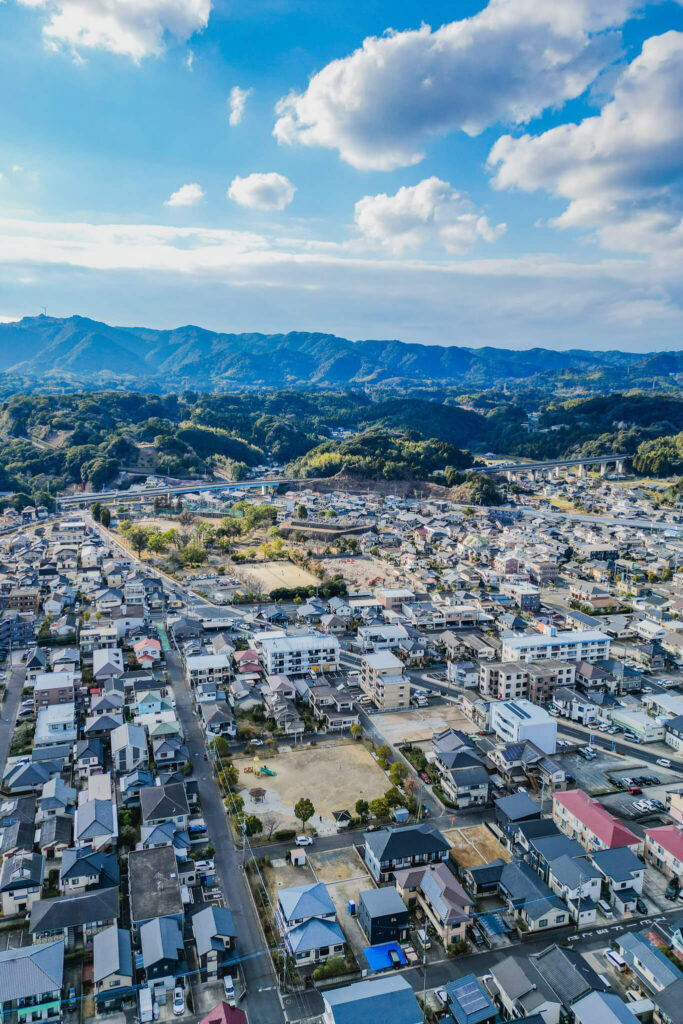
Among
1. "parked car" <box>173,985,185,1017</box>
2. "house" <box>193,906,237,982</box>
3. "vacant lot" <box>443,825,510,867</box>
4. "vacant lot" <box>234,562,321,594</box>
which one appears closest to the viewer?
"parked car" <box>173,985,185,1017</box>

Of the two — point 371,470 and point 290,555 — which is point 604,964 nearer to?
point 290,555

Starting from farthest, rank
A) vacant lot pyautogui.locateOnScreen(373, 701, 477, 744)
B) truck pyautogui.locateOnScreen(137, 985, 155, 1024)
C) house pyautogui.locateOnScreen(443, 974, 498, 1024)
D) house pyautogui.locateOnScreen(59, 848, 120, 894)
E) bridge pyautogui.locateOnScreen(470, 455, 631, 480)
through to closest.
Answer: bridge pyautogui.locateOnScreen(470, 455, 631, 480), vacant lot pyautogui.locateOnScreen(373, 701, 477, 744), house pyautogui.locateOnScreen(59, 848, 120, 894), truck pyautogui.locateOnScreen(137, 985, 155, 1024), house pyautogui.locateOnScreen(443, 974, 498, 1024)

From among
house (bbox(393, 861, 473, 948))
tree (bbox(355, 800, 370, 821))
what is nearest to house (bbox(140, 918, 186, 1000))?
house (bbox(393, 861, 473, 948))

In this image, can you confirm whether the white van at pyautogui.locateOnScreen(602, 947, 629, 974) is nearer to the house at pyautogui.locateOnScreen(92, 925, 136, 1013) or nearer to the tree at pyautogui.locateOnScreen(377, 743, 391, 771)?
the tree at pyautogui.locateOnScreen(377, 743, 391, 771)

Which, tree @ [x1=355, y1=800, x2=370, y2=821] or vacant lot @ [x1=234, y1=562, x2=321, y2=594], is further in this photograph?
vacant lot @ [x1=234, y1=562, x2=321, y2=594]

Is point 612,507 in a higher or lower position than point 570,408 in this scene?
lower

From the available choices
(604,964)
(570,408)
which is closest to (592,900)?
(604,964)

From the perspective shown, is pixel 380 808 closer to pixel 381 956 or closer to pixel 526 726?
pixel 381 956
